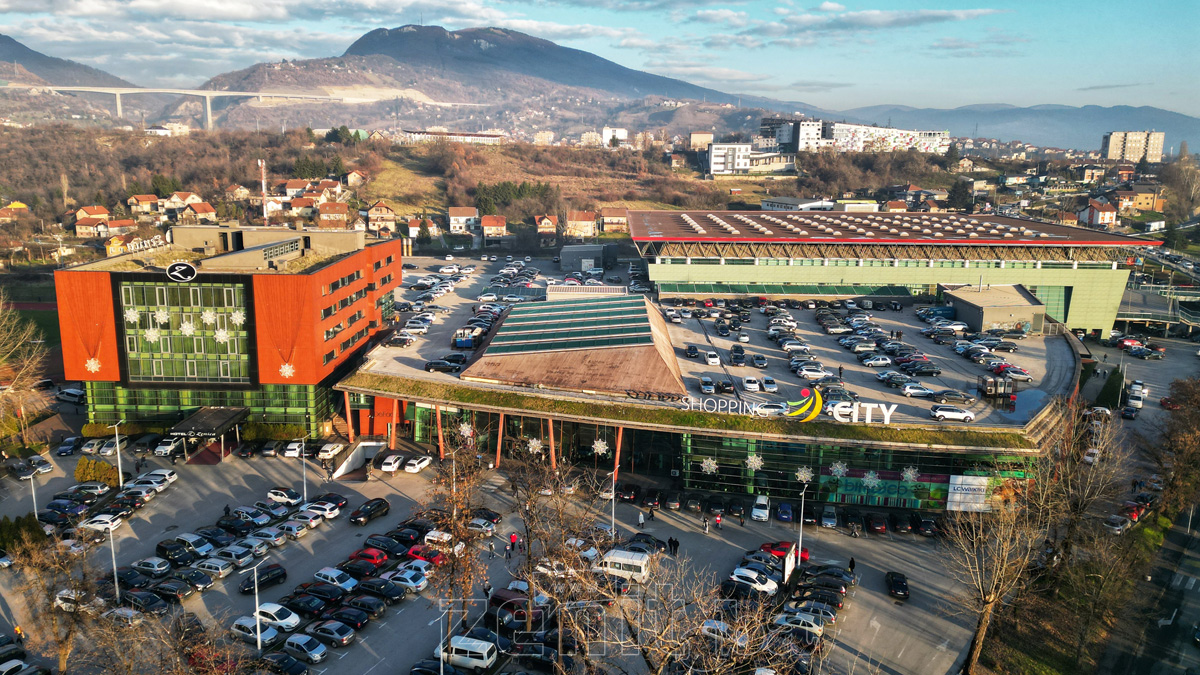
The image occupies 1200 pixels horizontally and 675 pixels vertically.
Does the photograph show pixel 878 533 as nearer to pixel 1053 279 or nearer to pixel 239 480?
pixel 239 480

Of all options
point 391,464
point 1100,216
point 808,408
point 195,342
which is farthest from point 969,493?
point 1100,216

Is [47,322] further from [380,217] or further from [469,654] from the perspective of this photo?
[469,654]

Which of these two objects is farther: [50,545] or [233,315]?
[233,315]

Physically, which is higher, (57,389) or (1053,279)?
(1053,279)

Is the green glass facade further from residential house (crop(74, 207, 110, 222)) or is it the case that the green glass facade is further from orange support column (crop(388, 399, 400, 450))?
residential house (crop(74, 207, 110, 222))

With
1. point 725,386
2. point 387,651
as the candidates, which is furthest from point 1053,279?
point 387,651

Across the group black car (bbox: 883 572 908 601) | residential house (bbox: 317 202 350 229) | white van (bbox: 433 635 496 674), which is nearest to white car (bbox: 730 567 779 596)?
black car (bbox: 883 572 908 601)
